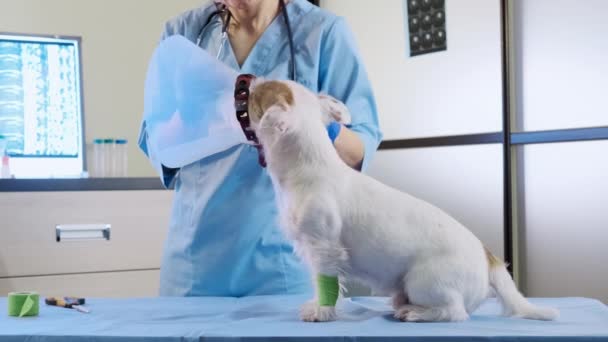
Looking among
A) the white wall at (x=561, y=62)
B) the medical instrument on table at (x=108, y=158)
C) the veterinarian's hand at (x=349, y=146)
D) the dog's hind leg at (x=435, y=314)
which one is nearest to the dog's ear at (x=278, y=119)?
the veterinarian's hand at (x=349, y=146)

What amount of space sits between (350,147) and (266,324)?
1.11 ft

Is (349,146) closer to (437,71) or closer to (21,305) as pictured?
(21,305)

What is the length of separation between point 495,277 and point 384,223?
0.16 metres

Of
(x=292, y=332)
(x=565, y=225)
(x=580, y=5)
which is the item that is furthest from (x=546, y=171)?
(x=292, y=332)

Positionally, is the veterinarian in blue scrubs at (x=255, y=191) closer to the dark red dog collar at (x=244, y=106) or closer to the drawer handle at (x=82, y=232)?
the dark red dog collar at (x=244, y=106)

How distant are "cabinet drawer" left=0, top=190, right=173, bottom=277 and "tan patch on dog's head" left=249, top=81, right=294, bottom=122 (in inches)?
50.0

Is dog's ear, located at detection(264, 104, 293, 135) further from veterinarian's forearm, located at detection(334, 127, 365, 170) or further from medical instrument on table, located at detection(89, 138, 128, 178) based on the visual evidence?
medical instrument on table, located at detection(89, 138, 128, 178)

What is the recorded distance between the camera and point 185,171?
51.1 inches

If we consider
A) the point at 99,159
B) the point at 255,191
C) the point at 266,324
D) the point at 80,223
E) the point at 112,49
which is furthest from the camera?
the point at 112,49

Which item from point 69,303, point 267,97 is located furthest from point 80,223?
point 267,97

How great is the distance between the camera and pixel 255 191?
1.24m

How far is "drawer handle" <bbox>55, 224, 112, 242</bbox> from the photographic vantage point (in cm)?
205

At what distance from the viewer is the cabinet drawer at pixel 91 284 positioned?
2.02 meters

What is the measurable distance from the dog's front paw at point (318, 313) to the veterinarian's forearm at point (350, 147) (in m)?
0.25
